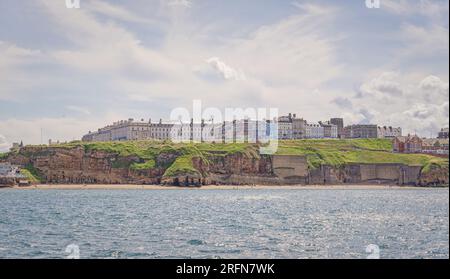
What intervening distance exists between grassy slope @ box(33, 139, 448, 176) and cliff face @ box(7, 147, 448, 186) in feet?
3.87

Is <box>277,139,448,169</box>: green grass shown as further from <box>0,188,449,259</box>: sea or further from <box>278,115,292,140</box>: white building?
<box>0,188,449,259</box>: sea

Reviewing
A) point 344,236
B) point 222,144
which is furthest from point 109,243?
point 222,144

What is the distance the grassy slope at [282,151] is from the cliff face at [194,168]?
118 cm

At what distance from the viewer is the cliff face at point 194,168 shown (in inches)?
5541

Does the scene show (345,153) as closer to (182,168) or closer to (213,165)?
(213,165)

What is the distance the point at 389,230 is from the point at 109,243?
20.7m

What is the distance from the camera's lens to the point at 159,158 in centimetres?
14500

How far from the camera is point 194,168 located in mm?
139125

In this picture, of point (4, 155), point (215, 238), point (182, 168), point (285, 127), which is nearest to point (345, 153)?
point (285, 127)

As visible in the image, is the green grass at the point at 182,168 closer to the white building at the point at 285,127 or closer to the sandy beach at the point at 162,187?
the sandy beach at the point at 162,187

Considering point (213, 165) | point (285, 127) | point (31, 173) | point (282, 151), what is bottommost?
point (31, 173)

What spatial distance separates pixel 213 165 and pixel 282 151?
21.3m

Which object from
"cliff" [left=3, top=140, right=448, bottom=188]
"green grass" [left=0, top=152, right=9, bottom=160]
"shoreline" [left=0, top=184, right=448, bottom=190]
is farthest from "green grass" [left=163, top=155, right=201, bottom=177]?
"green grass" [left=0, top=152, right=9, bottom=160]

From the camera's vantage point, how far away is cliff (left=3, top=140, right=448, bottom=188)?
140875mm
